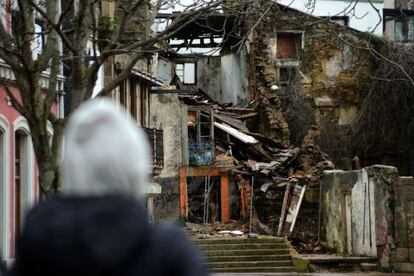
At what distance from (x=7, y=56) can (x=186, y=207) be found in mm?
24398

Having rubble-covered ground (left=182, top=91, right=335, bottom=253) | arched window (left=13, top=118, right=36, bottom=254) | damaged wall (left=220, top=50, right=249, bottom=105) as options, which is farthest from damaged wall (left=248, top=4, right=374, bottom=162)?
arched window (left=13, top=118, right=36, bottom=254)

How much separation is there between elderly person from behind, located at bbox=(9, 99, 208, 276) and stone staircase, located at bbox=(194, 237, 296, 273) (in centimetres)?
2599

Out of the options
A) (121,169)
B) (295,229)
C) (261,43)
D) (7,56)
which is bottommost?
(295,229)

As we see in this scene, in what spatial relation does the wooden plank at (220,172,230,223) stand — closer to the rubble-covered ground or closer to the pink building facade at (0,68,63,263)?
the rubble-covered ground

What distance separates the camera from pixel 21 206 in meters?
19.5

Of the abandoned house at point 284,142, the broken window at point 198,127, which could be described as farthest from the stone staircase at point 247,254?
the broken window at point 198,127

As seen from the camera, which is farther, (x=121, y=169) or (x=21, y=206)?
(x=21, y=206)

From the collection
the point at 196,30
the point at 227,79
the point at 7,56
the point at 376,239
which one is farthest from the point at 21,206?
the point at 227,79

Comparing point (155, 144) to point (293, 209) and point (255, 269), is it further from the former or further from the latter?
point (293, 209)

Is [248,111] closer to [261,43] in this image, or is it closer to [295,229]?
[261,43]

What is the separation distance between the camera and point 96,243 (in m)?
2.72

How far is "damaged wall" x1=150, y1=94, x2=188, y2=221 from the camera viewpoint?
3612 centimetres

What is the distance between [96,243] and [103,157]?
0.27 m

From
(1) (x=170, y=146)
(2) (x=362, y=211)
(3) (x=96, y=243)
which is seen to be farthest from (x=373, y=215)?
(3) (x=96, y=243)
